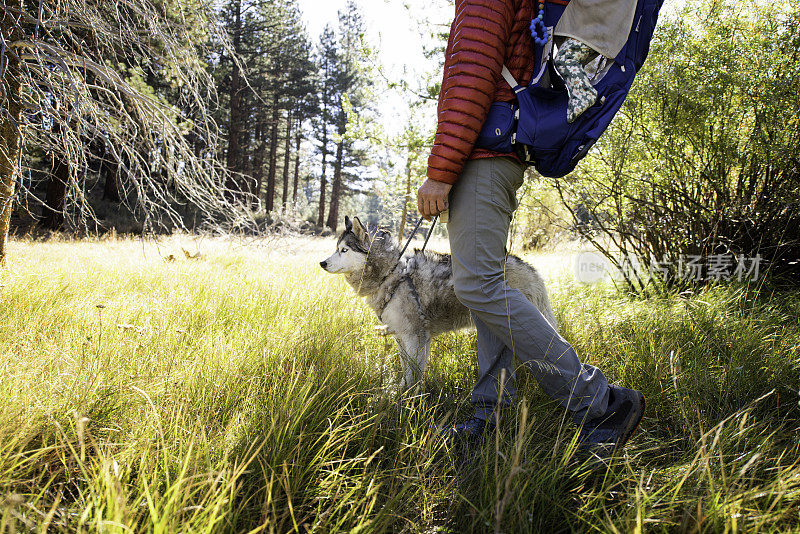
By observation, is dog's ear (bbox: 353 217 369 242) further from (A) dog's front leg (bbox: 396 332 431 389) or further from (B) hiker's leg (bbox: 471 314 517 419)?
(B) hiker's leg (bbox: 471 314 517 419)

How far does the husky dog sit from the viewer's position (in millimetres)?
3113

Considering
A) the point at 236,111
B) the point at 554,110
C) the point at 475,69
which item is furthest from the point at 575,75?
the point at 236,111

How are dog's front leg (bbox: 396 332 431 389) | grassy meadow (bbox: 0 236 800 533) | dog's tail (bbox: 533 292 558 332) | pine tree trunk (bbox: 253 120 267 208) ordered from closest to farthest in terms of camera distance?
grassy meadow (bbox: 0 236 800 533) → dog's front leg (bbox: 396 332 431 389) → dog's tail (bbox: 533 292 558 332) → pine tree trunk (bbox: 253 120 267 208)

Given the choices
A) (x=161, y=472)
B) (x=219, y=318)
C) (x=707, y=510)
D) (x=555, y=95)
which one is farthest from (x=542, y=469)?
(x=219, y=318)

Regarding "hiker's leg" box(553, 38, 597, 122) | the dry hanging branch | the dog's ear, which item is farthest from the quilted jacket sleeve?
the dry hanging branch

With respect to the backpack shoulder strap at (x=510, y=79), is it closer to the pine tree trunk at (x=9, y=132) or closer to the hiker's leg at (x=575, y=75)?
the hiker's leg at (x=575, y=75)

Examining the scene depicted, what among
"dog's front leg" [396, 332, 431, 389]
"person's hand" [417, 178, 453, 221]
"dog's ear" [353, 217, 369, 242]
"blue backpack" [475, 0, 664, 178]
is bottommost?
"dog's front leg" [396, 332, 431, 389]

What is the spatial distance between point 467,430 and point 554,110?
165 centimetres

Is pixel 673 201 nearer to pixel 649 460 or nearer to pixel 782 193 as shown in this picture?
pixel 782 193

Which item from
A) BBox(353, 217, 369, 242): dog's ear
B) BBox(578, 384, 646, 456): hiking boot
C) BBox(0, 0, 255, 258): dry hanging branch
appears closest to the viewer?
BBox(578, 384, 646, 456): hiking boot

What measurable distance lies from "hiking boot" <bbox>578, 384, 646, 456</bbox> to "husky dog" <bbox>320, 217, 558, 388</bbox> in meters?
1.11

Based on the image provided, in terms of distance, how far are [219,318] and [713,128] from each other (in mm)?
5610

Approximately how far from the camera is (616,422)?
192 centimetres

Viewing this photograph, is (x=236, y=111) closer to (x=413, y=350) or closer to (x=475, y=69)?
(x=413, y=350)
